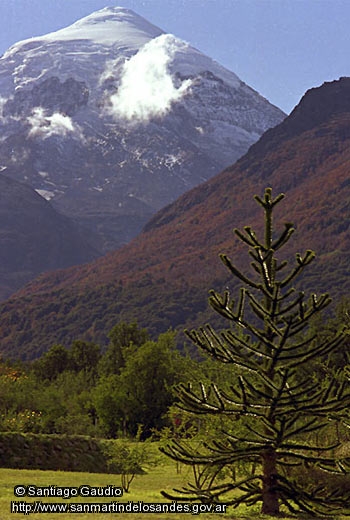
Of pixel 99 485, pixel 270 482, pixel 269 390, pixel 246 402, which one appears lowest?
pixel 270 482

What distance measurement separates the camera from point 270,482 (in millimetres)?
14672

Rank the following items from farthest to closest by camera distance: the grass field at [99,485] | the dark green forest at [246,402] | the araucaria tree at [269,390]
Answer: the grass field at [99,485] → the dark green forest at [246,402] → the araucaria tree at [269,390]

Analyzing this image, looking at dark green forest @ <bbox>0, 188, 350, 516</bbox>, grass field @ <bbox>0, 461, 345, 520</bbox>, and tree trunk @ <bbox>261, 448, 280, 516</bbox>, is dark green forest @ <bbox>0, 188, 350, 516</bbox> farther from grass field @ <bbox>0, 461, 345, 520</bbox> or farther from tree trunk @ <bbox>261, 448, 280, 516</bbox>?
grass field @ <bbox>0, 461, 345, 520</bbox>

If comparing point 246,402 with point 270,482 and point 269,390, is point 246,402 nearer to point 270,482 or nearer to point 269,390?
point 269,390

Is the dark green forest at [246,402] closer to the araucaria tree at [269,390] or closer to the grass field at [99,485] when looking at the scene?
the araucaria tree at [269,390]

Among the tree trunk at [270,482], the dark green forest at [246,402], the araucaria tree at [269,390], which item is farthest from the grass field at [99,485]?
the araucaria tree at [269,390]

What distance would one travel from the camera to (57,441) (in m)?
31.9

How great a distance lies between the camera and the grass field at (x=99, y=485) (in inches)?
669

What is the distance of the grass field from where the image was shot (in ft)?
55.7

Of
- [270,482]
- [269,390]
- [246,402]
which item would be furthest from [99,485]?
[246,402]

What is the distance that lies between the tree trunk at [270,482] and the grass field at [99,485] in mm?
816

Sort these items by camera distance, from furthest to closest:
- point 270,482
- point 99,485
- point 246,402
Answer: point 99,485, point 270,482, point 246,402

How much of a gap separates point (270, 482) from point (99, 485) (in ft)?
41.4

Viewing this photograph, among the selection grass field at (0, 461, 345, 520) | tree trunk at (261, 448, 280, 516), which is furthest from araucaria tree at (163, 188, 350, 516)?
grass field at (0, 461, 345, 520)
